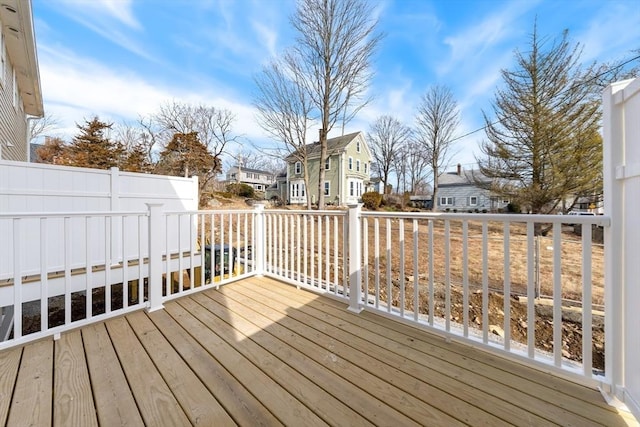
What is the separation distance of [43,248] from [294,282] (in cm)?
226

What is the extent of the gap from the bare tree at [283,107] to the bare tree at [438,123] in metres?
8.50

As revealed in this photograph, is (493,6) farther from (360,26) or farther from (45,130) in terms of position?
(45,130)

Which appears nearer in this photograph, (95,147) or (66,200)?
(66,200)

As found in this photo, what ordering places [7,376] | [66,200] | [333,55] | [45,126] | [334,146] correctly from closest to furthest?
[7,376] → [66,200] → [333,55] → [45,126] → [334,146]

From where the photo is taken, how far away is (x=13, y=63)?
5648 millimetres

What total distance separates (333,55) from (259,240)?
909cm

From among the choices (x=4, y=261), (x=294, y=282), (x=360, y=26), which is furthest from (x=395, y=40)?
(x=4, y=261)

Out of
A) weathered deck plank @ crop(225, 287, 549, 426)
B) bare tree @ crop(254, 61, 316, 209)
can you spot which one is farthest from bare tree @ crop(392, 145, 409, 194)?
weathered deck plank @ crop(225, 287, 549, 426)

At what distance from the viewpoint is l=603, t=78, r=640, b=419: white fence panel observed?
4.05 feet

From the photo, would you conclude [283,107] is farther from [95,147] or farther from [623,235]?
[623,235]

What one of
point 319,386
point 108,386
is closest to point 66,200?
point 108,386

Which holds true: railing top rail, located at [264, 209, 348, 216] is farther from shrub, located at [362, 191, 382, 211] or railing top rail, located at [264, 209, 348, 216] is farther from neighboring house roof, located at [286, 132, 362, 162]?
neighboring house roof, located at [286, 132, 362, 162]

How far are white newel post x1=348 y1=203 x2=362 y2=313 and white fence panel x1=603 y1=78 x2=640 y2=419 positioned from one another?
163cm

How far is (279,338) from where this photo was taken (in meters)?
2.01
